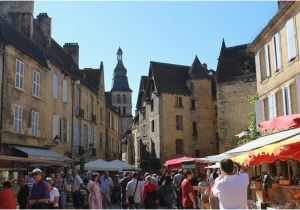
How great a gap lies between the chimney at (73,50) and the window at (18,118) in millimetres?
16123

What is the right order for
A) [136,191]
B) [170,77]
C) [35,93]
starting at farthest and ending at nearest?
[170,77], [35,93], [136,191]

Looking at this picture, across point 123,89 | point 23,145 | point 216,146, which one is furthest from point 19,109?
point 123,89

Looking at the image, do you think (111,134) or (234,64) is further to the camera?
(111,134)

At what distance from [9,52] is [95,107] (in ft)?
57.2

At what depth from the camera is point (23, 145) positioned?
20.8m

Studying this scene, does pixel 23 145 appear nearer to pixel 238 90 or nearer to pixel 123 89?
pixel 238 90

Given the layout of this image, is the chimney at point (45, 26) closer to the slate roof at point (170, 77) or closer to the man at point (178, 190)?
the man at point (178, 190)

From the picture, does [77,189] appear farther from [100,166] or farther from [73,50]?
[73,50]

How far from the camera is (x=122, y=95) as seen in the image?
104875 millimetres

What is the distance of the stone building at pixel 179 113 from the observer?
4369cm

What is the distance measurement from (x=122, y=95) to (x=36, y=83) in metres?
81.5

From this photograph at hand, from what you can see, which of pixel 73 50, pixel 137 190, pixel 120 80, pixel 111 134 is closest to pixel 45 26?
pixel 73 50

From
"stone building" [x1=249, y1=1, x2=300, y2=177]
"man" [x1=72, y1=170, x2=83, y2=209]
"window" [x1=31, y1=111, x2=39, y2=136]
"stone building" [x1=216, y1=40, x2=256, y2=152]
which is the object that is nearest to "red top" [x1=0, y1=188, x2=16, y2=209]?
"man" [x1=72, y1=170, x2=83, y2=209]

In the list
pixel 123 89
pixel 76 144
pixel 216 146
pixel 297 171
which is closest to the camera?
pixel 297 171
